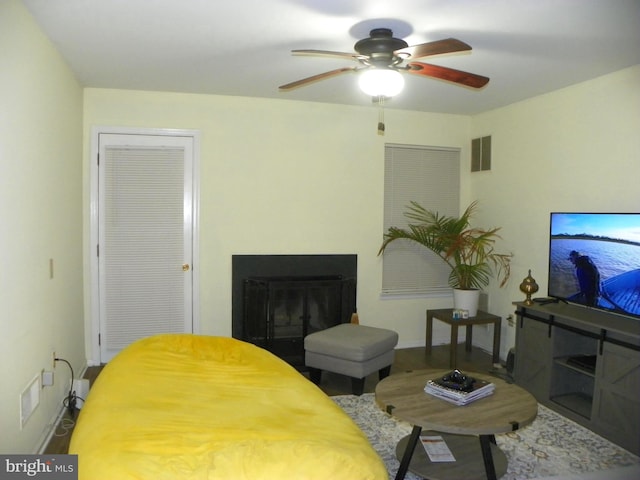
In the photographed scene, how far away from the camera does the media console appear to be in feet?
9.61

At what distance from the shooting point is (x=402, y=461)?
2482 millimetres

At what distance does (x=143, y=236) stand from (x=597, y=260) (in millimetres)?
3662

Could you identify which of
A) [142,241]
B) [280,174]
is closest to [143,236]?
[142,241]

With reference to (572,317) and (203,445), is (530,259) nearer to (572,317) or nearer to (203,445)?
(572,317)

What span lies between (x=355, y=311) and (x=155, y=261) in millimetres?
1945

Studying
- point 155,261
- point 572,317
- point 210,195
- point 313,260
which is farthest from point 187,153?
point 572,317

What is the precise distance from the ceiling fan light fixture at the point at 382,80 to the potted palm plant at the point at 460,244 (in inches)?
91.5

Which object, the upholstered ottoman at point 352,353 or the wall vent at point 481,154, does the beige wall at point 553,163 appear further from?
the upholstered ottoman at point 352,353

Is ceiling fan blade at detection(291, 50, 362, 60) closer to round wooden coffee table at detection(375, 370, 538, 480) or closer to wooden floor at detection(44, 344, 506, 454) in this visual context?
round wooden coffee table at detection(375, 370, 538, 480)

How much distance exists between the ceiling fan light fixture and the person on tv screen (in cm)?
200

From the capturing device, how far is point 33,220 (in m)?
2.67

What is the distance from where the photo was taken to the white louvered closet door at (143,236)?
14.0 ft

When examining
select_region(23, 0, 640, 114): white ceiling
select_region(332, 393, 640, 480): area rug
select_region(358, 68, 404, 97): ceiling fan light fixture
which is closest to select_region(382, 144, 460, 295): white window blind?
select_region(23, 0, 640, 114): white ceiling

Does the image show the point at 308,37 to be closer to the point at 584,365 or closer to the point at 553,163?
the point at 553,163
